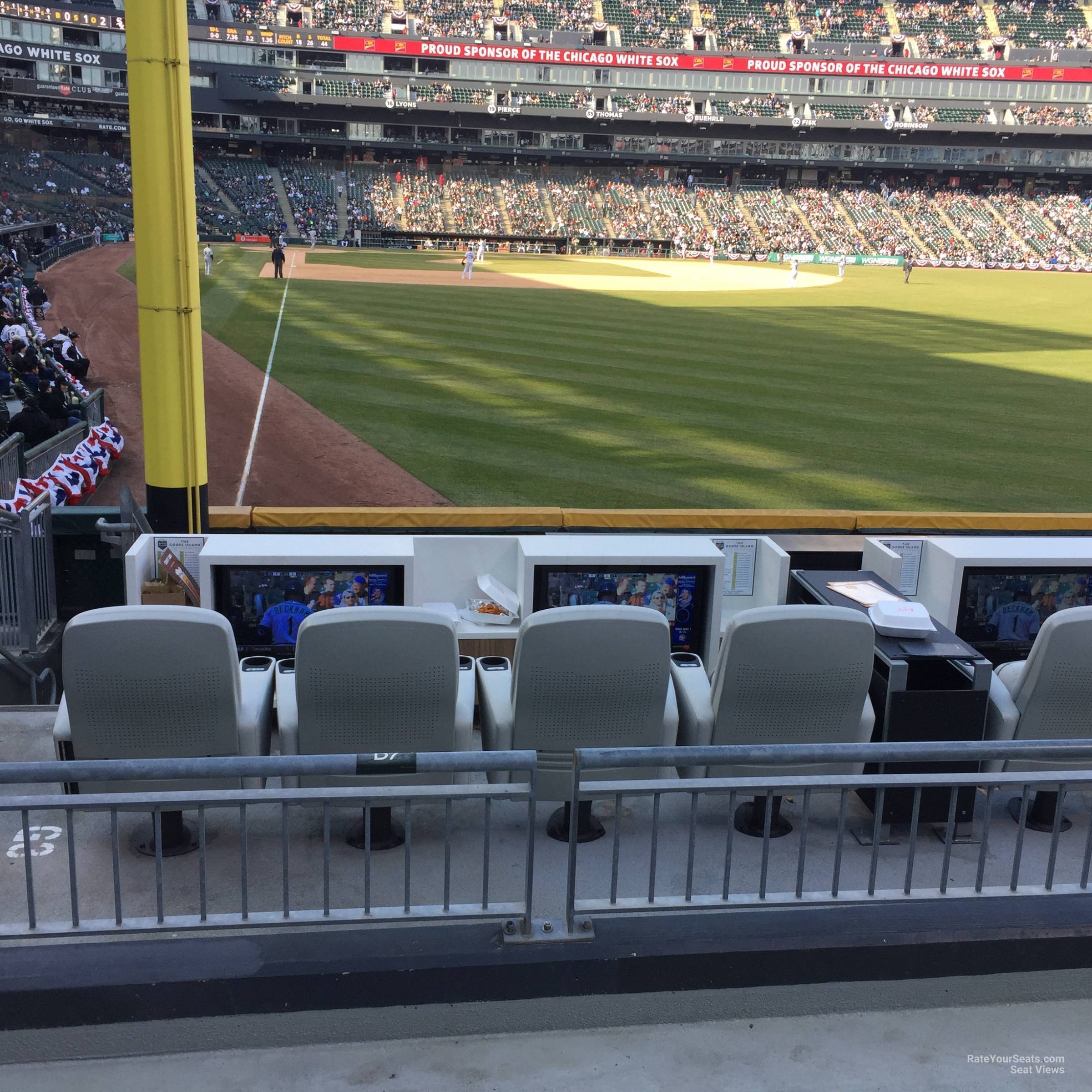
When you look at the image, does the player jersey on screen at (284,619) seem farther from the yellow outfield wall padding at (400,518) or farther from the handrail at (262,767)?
the handrail at (262,767)

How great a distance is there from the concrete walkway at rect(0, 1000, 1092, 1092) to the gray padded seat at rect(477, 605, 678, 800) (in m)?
1.06

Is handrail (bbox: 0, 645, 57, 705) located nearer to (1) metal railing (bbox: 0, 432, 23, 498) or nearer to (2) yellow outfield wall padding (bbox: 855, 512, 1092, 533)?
(1) metal railing (bbox: 0, 432, 23, 498)

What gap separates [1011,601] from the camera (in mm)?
7402

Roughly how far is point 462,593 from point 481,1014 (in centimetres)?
410

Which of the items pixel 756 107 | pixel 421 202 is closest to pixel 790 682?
pixel 421 202

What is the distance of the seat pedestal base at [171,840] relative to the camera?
4.57 metres

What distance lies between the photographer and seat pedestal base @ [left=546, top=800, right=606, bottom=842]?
4.74 meters

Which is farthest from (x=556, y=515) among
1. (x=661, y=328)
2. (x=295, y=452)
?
(x=661, y=328)

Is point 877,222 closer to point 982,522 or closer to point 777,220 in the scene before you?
point 777,220

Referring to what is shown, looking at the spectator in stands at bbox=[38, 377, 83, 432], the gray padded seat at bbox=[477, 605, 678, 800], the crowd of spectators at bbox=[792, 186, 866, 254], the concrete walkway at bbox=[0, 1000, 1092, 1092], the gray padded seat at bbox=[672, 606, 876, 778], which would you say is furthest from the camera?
the crowd of spectators at bbox=[792, 186, 866, 254]

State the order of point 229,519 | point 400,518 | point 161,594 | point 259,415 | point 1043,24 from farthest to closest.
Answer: point 1043,24 → point 259,415 → point 229,519 → point 400,518 → point 161,594

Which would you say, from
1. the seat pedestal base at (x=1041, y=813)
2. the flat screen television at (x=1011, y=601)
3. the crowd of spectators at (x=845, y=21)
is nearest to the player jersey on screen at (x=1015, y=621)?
the flat screen television at (x=1011, y=601)

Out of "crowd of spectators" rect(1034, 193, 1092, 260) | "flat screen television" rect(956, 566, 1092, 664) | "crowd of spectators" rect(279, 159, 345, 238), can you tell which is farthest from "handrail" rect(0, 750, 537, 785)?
"crowd of spectators" rect(1034, 193, 1092, 260)

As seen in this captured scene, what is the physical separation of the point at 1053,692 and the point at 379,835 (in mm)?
3085
